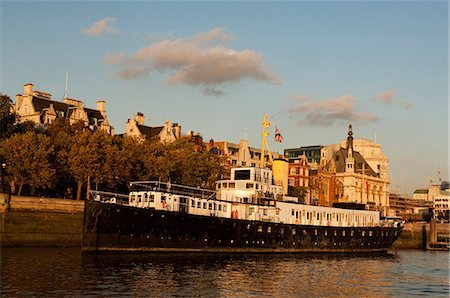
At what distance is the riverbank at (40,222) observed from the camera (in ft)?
217

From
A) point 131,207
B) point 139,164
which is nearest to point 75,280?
point 131,207

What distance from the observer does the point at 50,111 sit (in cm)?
10888

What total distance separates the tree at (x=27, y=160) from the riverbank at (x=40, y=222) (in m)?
5.27

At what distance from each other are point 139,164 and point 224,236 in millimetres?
27688

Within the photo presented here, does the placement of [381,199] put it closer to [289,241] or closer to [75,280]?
[289,241]

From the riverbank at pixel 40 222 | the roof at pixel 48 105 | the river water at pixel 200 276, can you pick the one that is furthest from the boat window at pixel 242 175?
the roof at pixel 48 105

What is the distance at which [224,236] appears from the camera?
2687 inches

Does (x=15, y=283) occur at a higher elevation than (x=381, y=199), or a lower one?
lower

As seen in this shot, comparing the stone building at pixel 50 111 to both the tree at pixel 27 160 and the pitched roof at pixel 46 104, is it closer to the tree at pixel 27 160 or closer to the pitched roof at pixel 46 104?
the pitched roof at pixel 46 104

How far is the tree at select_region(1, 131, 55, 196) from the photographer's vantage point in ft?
248

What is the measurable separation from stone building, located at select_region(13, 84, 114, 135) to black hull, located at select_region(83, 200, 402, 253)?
47.0 meters

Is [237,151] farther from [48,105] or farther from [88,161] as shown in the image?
[88,161]

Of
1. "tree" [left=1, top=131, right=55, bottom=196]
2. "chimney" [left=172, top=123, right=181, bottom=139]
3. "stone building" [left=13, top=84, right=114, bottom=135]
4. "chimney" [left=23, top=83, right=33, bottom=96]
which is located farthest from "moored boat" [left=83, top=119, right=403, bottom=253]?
"chimney" [left=172, top=123, right=181, bottom=139]

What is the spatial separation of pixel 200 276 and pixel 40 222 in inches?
1126
